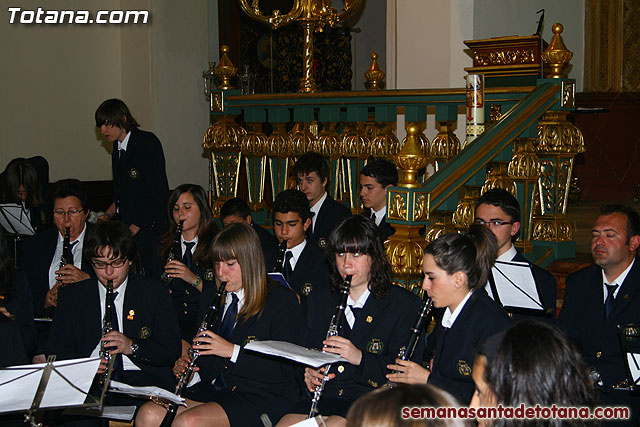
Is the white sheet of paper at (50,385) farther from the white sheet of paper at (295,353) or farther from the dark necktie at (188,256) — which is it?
the dark necktie at (188,256)

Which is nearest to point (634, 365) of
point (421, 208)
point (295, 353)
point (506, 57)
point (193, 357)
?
point (295, 353)

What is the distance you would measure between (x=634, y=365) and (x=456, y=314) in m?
0.71

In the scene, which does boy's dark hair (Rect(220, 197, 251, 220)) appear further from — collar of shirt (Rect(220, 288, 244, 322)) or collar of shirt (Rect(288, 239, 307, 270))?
collar of shirt (Rect(220, 288, 244, 322))

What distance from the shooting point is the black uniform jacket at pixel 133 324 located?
3.95 meters

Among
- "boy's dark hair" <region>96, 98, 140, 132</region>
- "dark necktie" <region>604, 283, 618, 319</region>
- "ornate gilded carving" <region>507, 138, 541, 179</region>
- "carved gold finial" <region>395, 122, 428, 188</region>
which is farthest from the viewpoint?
"boy's dark hair" <region>96, 98, 140, 132</region>

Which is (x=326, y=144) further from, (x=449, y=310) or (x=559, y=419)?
(x=559, y=419)

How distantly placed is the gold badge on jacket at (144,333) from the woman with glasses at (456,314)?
4.76 feet

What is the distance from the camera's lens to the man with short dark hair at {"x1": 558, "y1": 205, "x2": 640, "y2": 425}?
12.4ft

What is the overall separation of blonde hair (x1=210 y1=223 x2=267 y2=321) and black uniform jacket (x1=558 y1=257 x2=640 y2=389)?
1546 mm

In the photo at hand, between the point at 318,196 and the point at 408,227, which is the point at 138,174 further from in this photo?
the point at 408,227

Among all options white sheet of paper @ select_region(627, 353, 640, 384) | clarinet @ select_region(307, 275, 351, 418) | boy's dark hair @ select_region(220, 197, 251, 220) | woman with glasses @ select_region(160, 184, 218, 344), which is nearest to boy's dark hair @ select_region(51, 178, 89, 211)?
woman with glasses @ select_region(160, 184, 218, 344)

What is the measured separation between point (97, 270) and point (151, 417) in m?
0.86

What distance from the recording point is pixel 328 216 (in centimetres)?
566

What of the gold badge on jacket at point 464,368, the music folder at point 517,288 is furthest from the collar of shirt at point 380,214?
the gold badge on jacket at point 464,368
